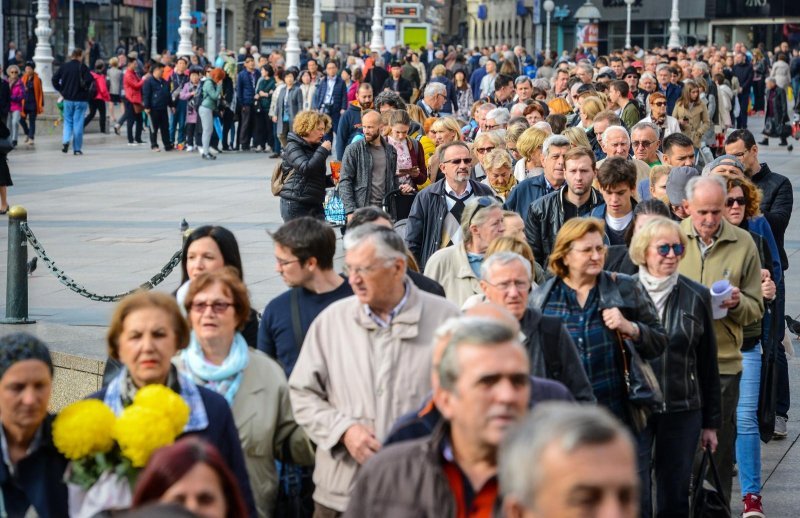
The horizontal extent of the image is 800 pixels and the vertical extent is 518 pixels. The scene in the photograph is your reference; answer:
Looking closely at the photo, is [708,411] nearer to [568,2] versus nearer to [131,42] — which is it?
[131,42]

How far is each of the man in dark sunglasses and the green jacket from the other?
9.07 feet

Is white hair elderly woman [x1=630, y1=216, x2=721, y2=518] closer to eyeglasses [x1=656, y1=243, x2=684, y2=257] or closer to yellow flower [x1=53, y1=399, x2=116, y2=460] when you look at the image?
eyeglasses [x1=656, y1=243, x2=684, y2=257]

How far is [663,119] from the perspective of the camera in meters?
15.6

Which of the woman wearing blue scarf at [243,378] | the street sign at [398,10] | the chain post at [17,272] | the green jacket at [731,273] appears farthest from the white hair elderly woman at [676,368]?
the street sign at [398,10]

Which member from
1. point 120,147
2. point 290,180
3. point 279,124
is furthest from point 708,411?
point 120,147

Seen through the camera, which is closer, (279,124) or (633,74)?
(633,74)

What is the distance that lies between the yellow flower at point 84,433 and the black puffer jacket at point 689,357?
2.91m

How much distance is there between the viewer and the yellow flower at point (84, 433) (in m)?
4.64

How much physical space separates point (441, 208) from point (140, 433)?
5.89m

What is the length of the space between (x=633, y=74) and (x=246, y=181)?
6270mm

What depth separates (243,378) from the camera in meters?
5.62

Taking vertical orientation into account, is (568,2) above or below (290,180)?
above

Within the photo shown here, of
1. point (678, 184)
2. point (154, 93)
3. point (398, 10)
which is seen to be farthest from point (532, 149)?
point (398, 10)

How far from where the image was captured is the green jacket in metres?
7.50
